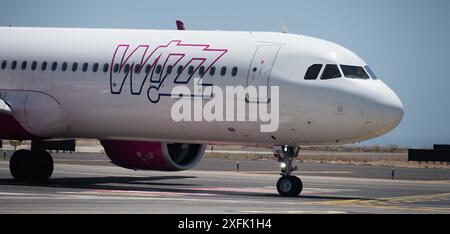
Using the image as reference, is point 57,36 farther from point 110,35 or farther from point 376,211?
point 376,211

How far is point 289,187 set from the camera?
3183cm

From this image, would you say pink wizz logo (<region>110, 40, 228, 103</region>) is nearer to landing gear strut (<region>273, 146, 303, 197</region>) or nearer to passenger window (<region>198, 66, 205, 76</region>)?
passenger window (<region>198, 66, 205, 76</region>)

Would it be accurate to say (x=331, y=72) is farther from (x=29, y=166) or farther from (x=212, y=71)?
(x=29, y=166)

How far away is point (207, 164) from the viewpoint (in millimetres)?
56000

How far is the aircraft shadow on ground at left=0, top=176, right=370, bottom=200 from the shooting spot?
3284 centimetres

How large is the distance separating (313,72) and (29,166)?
1125 centimetres

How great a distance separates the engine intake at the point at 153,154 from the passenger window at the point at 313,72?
20.4 feet

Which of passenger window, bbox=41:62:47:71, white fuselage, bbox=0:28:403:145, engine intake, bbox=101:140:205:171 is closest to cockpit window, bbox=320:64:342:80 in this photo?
white fuselage, bbox=0:28:403:145

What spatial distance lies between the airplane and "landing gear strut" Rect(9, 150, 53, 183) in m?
0.03

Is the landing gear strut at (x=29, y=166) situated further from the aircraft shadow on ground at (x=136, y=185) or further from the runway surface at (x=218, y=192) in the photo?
the runway surface at (x=218, y=192)

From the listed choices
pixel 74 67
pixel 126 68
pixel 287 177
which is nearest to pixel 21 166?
pixel 74 67

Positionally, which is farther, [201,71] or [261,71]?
[201,71]

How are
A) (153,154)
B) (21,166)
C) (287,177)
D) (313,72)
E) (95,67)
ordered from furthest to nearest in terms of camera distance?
(21,166) < (153,154) < (95,67) < (287,177) < (313,72)
